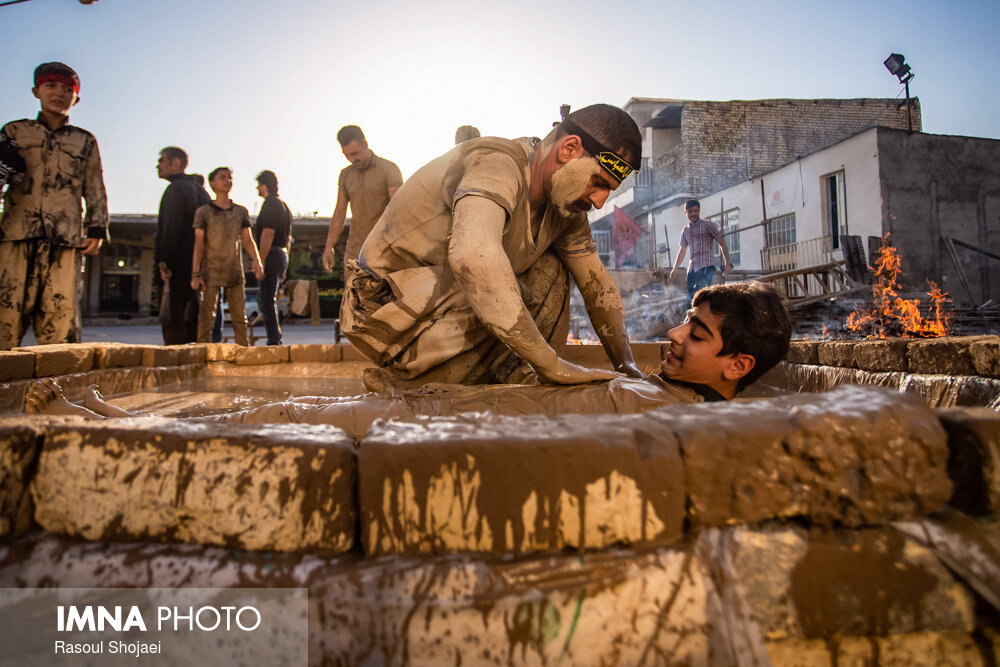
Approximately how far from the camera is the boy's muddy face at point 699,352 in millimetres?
1959

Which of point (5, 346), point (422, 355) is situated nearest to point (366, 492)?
point (422, 355)

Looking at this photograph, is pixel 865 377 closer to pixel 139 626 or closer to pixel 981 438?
pixel 981 438

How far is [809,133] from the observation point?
64.5 ft

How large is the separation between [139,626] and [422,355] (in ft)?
4.98

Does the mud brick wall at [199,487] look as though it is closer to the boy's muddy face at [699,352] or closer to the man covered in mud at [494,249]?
the man covered in mud at [494,249]

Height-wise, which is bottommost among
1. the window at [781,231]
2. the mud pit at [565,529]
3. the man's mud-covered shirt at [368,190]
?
the mud pit at [565,529]

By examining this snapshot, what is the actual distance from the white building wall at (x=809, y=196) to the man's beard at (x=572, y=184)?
518 inches

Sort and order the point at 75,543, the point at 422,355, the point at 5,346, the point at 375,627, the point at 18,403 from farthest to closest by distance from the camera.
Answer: the point at 5,346, the point at 18,403, the point at 422,355, the point at 75,543, the point at 375,627

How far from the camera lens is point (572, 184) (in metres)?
2.16

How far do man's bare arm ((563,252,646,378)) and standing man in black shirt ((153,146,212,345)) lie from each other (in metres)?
4.92

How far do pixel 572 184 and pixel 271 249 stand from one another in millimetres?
5053

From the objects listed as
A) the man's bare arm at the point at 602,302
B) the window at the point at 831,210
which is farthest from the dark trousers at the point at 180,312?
the window at the point at 831,210

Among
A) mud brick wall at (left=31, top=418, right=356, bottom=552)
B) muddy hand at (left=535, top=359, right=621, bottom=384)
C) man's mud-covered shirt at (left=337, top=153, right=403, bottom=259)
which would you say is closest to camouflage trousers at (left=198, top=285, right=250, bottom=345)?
man's mud-covered shirt at (left=337, top=153, right=403, bottom=259)

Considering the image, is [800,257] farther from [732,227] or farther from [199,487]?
[199,487]
